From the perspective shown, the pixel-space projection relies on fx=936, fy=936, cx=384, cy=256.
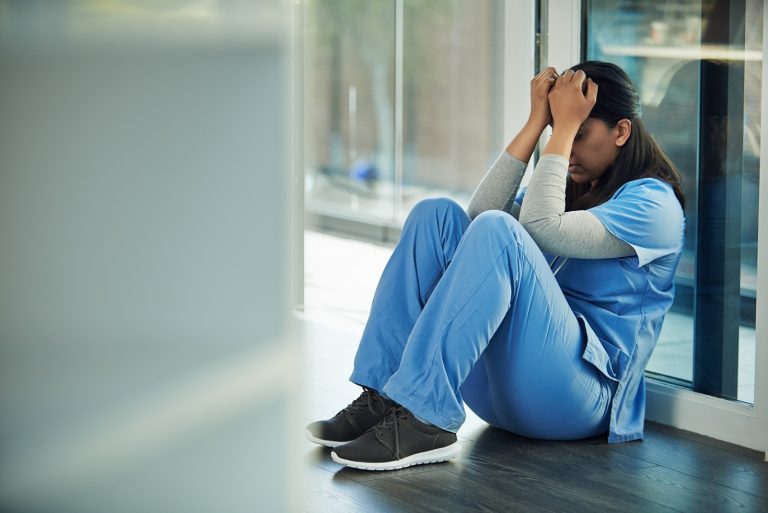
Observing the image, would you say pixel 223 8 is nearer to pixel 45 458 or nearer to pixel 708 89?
pixel 45 458

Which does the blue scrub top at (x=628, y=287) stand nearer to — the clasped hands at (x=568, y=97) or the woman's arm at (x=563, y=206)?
the woman's arm at (x=563, y=206)

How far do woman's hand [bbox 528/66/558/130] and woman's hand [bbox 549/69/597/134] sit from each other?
0.06m

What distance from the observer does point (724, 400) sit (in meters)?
2.16

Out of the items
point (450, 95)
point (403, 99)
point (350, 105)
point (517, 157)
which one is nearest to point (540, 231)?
point (517, 157)

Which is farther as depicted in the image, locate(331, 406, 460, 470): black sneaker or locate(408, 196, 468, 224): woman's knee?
locate(408, 196, 468, 224): woman's knee

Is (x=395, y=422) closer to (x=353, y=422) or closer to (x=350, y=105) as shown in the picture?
(x=353, y=422)

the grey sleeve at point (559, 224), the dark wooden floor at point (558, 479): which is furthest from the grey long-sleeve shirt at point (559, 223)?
the dark wooden floor at point (558, 479)

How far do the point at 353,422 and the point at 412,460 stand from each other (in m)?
0.20

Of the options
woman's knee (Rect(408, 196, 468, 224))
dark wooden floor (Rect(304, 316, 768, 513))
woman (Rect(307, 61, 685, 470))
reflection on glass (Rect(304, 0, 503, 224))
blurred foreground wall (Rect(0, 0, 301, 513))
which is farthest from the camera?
reflection on glass (Rect(304, 0, 503, 224))

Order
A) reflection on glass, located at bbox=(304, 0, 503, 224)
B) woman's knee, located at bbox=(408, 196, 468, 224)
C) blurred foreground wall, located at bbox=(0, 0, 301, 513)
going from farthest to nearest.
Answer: reflection on glass, located at bbox=(304, 0, 503, 224) < woman's knee, located at bbox=(408, 196, 468, 224) < blurred foreground wall, located at bbox=(0, 0, 301, 513)

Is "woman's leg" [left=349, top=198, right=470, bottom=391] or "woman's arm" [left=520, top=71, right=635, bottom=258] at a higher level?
"woman's arm" [left=520, top=71, right=635, bottom=258]

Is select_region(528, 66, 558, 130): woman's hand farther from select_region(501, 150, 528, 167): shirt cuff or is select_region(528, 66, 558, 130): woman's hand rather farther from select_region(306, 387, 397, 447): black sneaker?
select_region(306, 387, 397, 447): black sneaker

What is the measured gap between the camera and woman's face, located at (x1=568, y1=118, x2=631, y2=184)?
2.06 meters

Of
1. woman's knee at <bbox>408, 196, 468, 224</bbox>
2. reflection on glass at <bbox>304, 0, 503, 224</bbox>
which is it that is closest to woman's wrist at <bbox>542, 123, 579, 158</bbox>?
woman's knee at <bbox>408, 196, 468, 224</bbox>
